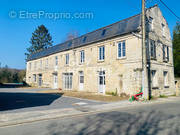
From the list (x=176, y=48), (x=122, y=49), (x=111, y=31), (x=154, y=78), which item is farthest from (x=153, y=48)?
(x=176, y=48)

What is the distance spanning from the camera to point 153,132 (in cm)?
471

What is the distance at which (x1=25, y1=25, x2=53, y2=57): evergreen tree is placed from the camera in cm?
5900

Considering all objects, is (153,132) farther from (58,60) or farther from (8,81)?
(8,81)

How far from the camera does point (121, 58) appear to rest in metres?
15.7

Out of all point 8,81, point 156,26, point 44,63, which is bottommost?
point 8,81

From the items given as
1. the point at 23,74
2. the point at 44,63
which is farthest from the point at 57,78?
the point at 23,74

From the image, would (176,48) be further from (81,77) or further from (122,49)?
(81,77)

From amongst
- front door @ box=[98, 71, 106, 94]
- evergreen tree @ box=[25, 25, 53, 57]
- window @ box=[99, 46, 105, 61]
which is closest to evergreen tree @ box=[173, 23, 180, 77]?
window @ box=[99, 46, 105, 61]

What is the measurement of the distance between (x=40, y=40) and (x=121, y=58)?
168 ft

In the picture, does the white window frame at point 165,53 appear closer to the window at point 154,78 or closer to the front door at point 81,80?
the window at point 154,78

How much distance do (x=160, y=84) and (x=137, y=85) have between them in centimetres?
422

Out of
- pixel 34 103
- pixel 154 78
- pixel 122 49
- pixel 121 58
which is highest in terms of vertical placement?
pixel 122 49

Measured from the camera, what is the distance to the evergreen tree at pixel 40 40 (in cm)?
5900

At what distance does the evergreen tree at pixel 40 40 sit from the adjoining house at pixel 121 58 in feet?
130
